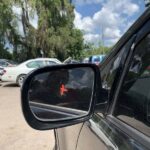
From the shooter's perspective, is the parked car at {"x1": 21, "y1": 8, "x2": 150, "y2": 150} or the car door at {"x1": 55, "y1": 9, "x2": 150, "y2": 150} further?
the parked car at {"x1": 21, "y1": 8, "x2": 150, "y2": 150}

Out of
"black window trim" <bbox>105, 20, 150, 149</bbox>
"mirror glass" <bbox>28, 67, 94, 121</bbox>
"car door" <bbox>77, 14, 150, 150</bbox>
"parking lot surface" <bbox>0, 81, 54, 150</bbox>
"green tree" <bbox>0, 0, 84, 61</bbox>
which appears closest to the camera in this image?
"black window trim" <bbox>105, 20, 150, 149</bbox>

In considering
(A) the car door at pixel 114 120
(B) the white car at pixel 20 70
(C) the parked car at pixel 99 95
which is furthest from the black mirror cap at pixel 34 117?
(B) the white car at pixel 20 70

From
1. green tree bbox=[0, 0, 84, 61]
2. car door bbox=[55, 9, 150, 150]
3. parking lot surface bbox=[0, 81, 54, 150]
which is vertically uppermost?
green tree bbox=[0, 0, 84, 61]

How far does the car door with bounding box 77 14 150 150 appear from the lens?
5.54 feet

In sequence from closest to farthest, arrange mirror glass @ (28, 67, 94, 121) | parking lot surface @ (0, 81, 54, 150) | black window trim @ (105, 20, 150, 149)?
1. black window trim @ (105, 20, 150, 149)
2. mirror glass @ (28, 67, 94, 121)
3. parking lot surface @ (0, 81, 54, 150)

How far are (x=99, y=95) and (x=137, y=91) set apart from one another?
19 cm

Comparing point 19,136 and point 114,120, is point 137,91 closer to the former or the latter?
point 114,120

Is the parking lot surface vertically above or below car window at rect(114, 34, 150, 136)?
below

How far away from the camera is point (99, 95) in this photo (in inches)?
75.5

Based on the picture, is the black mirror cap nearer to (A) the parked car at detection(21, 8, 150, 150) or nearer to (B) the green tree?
(A) the parked car at detection(21, 8, 150, 150)

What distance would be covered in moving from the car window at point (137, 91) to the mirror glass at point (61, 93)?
173 mm

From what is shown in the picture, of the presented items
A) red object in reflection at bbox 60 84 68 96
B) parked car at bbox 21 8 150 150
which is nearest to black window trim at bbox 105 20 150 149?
parked car at bbox 21 8 150 150

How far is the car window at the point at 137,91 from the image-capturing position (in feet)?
5.76

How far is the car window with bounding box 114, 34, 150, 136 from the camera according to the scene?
5.76ft
